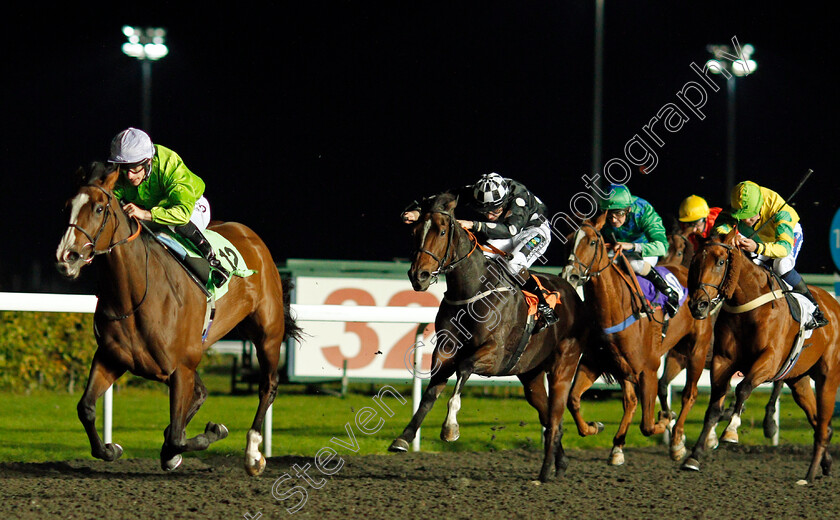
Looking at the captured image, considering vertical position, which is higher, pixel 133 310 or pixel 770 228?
pixel 770 228

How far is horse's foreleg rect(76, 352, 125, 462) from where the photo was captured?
4059 mm

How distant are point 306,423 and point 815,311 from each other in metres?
4.09

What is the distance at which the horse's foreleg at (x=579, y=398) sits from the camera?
5.79m

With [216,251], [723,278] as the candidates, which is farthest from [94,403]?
[723,278]

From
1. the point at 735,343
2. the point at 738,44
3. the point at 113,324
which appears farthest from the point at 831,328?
the point at 738,44

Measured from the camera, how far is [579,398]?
19.6ft

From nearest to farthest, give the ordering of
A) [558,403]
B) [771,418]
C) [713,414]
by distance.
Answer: [713,414], [558,403], [771,418]

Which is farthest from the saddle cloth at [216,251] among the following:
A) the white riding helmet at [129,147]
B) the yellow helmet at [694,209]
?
the yellow helmet at [694,209]

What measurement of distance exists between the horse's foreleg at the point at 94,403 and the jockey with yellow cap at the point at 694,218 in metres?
4.31

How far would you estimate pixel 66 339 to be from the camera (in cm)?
870

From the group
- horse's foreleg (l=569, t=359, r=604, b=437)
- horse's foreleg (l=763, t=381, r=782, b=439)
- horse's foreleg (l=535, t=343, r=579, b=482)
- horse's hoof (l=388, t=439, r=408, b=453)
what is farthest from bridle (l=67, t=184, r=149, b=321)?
horse's foreleg (l=763, t=381, r=782, b=439)

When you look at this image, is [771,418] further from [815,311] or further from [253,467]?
[253,467]

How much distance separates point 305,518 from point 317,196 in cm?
1376

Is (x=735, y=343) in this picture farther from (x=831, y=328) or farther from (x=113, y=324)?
(x=113, y=324)
